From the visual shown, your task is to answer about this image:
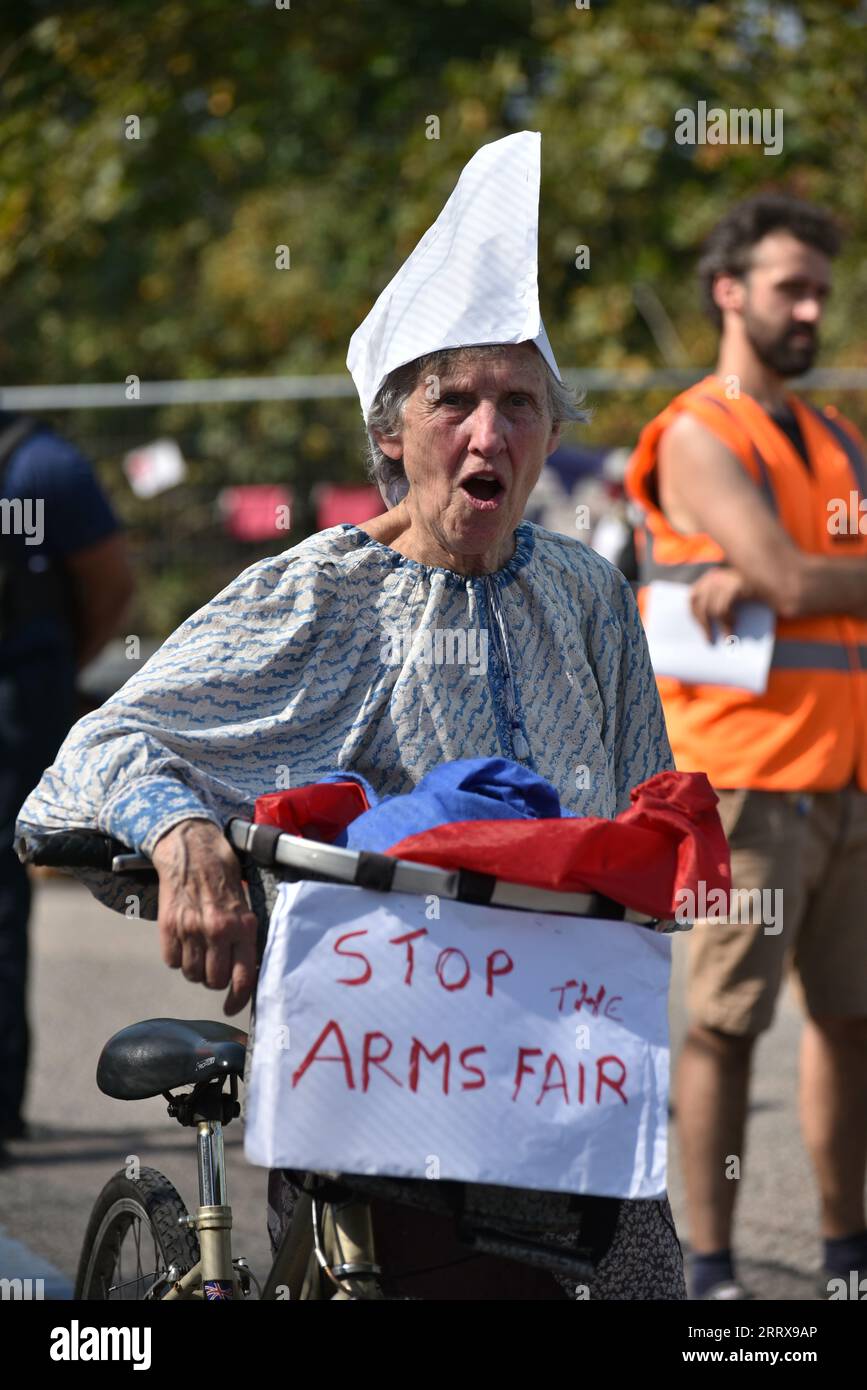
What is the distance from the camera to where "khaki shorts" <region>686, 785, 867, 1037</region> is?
4.38 m

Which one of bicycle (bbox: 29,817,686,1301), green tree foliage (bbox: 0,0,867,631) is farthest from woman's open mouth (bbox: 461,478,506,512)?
green tree foliage (bbox: 0,0,867,631)

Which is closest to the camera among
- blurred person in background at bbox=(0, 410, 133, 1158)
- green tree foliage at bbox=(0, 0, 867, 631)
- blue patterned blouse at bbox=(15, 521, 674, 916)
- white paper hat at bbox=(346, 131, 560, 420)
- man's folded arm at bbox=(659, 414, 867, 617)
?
blue patterned blouse at bbox=(15, 521, 674, 916)

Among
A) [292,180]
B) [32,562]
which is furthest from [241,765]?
[292,180]

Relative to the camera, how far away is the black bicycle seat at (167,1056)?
2432 millimetres

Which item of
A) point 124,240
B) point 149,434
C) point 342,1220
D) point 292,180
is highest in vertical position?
point 292,180

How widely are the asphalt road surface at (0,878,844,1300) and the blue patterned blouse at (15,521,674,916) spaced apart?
0.47 meters

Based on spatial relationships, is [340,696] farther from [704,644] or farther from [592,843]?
[704,644]

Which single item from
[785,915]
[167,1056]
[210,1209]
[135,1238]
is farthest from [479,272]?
[785,915]

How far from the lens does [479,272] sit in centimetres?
250

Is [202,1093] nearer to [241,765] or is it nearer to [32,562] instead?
[241,765]

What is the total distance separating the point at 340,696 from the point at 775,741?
2109 mm

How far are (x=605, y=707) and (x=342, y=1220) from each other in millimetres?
820

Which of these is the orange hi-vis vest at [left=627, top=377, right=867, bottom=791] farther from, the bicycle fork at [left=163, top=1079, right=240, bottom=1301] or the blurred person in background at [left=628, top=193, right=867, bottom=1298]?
the bicycle fork at [left=163, top=1079, right=240, bottom=1301]

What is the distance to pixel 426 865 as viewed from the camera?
2096 mm
